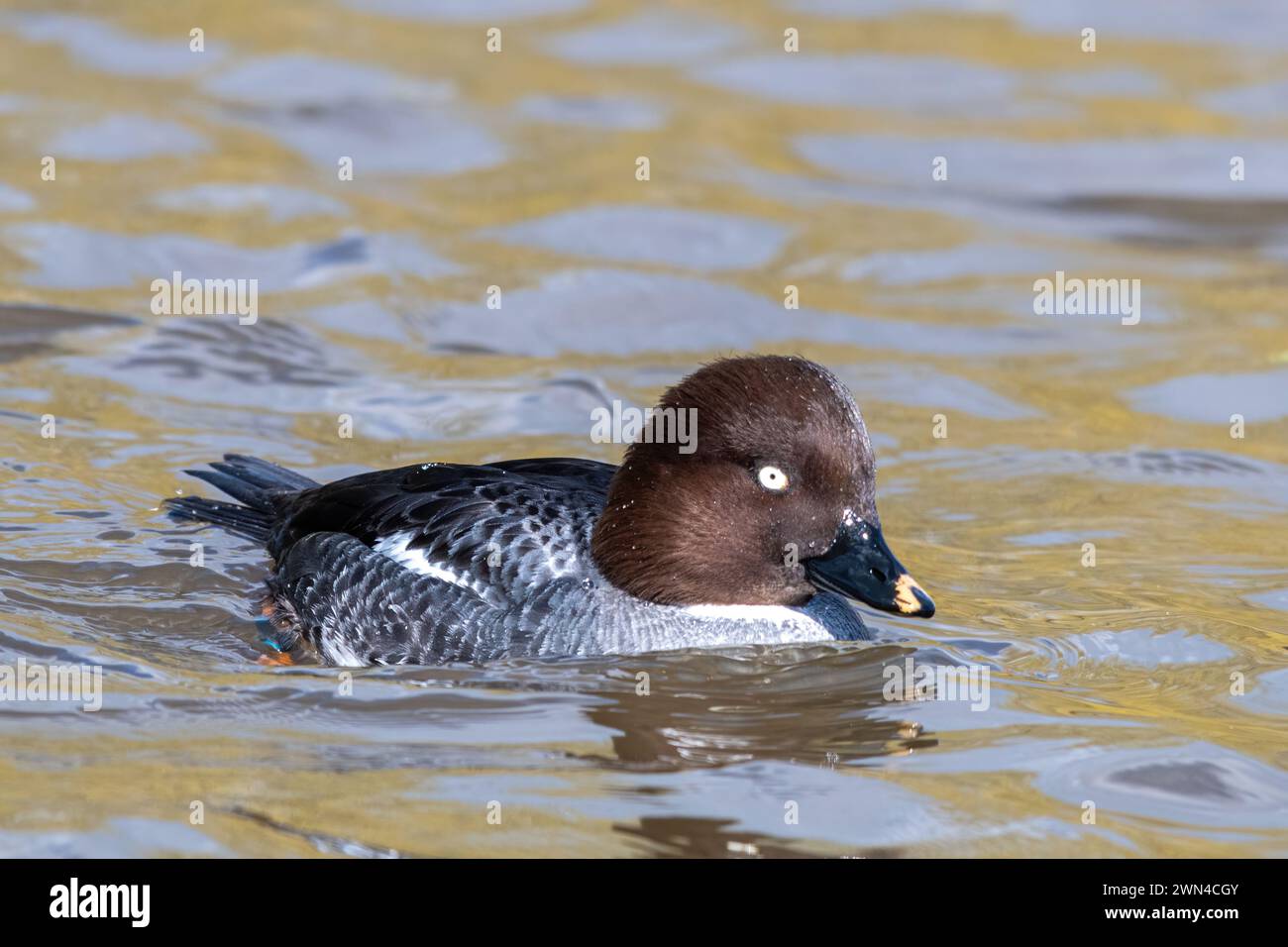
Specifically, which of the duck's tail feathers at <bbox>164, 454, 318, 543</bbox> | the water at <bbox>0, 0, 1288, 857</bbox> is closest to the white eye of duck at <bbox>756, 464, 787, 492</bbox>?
the water at <bbox>0, 0, 1288, 857</bbox>

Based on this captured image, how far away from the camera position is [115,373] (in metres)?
11.6

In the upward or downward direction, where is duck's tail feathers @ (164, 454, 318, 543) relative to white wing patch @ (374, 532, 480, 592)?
upward

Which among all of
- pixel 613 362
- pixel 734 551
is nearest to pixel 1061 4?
pixel 613 362

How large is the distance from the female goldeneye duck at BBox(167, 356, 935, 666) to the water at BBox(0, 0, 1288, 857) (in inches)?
7.9

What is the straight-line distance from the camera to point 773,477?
7594 millimetres

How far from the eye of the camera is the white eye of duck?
758 centimetres

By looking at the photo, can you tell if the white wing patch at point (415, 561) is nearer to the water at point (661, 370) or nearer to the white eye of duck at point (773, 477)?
the water at point (661, 370)

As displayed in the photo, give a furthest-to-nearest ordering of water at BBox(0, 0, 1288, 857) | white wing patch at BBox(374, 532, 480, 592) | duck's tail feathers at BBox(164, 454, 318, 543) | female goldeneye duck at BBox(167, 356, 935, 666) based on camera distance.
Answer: duck's tail feathers at BBox(164, 454, 318, 543)
white wing patch at BBox(374, 532, 480, 592)
female goldeneye duck at BBox(167, 356, 935, 666)
water at BBox(0, 0, 1288, 857)

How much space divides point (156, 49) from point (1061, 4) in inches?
350

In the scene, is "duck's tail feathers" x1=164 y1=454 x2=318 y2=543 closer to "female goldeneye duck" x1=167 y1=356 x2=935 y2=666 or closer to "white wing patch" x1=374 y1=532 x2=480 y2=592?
"female goldeneye duck" x1=167 y1=356 x2=935 y2=666

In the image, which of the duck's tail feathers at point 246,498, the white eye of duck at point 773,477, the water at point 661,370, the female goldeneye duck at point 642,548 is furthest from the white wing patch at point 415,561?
the white eye of duck at point 773,477

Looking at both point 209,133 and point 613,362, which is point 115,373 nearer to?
point 613,362

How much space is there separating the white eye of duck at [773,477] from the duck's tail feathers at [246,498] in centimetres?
276

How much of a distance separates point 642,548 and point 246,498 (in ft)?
8.18
